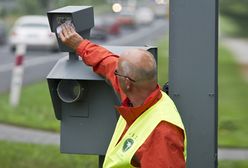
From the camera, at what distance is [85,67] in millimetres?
4371

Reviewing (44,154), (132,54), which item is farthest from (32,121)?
(132,54)

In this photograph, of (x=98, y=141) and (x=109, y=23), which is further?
(x=109, y=23)

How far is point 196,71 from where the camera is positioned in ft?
14.2

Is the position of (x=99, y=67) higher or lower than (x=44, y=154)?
higher

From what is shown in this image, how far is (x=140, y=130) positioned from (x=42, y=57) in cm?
2701

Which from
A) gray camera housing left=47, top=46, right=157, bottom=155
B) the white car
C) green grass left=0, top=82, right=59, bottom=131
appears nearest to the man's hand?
gray camera housing left=47, top=46, right=157, bottom=155

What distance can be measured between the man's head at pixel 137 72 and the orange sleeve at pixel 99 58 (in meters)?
0.55

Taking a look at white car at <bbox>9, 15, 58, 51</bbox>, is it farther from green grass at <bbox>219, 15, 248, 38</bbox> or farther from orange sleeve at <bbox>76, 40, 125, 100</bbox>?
orange sleeve at <bbox>76, 40, 125, 100</bbox>

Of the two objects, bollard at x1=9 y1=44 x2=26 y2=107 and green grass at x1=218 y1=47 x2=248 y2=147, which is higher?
bollard at x1=9 y1=44 x2=26 y2=107

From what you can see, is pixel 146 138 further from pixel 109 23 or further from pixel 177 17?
pixel 109 23

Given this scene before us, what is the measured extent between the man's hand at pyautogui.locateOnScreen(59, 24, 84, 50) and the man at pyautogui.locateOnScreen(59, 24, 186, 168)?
64 cm

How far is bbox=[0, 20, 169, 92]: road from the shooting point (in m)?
20.6

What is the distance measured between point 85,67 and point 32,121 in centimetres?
823

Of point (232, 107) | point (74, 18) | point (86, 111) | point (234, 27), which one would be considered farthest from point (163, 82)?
point (234, 27)
